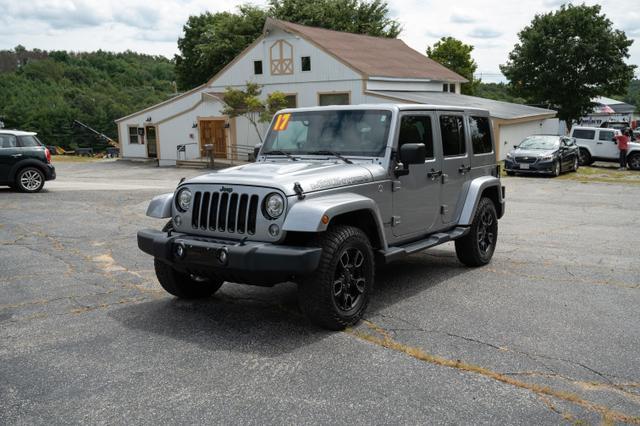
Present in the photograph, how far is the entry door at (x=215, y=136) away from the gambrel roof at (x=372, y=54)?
6066mm

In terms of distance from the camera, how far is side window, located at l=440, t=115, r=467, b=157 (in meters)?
7.03

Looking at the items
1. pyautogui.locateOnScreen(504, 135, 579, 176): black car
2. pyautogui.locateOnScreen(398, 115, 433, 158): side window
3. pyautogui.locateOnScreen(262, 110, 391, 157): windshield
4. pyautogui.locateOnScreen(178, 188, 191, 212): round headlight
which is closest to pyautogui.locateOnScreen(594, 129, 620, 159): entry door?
pyautogui.locateOnScreen(504, 135, 579, 176): black car

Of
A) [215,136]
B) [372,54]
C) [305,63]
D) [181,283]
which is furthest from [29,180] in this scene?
[372,54]

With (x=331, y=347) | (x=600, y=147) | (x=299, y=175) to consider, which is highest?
(x=299, y=175)

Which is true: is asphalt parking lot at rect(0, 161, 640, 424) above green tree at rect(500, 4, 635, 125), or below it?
below

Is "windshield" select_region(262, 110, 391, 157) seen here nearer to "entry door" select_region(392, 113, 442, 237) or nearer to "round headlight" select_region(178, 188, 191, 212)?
"entry door" select_region(392, 113, 442, 237)

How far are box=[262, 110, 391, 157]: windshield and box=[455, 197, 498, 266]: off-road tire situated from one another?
1944mm

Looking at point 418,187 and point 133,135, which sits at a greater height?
point 133,135

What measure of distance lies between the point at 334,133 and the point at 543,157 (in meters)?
18.4

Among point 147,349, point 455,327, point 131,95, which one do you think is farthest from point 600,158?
point 131,95

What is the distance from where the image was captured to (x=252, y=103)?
2995 cm

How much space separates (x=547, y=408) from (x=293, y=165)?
314 centimetres

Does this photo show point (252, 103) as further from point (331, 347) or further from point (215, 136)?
point (331, 347)

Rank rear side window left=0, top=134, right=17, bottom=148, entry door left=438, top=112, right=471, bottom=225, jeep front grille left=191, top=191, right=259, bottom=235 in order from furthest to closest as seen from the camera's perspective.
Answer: rear side window left=0, top=134, right=17, bottom=148 < entry door left=438, top=112, right=471, bottom=225 < jeep front grille left=191, top=191, right=259, bottom=235
